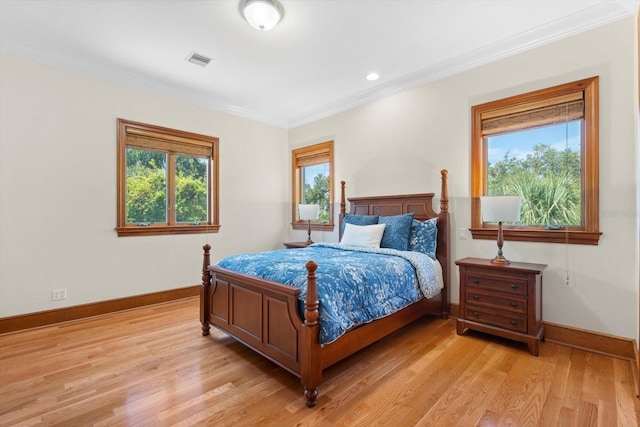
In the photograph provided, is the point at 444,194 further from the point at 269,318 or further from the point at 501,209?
the point at 269,318

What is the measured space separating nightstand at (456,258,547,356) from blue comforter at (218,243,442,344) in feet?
1.20

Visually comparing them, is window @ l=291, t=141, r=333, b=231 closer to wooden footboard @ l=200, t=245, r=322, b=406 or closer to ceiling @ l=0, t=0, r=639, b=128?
ceiling @ l=0, t=0, r=639, b=128

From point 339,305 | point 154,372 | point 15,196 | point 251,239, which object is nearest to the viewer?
point 339,305

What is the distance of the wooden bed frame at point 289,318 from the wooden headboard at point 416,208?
0.01 m

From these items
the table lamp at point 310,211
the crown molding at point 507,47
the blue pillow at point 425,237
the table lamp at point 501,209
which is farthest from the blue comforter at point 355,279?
the crown molding at point 507,47

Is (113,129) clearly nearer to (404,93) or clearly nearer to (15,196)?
(15,196)

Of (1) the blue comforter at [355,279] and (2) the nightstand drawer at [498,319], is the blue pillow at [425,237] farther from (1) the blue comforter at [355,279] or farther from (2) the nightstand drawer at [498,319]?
(2) the nightstand drawer at [498,319]

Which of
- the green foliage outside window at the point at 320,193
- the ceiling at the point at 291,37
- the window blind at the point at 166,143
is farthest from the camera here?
the green foliage outside window at the point at 320,193

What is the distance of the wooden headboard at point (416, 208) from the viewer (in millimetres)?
3406

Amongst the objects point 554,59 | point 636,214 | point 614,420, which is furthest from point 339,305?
point 554,59

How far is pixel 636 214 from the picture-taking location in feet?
7.65

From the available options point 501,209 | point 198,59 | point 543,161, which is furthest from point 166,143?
point 543,161

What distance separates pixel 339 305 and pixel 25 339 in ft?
9.97

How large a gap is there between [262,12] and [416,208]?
8.49ft
